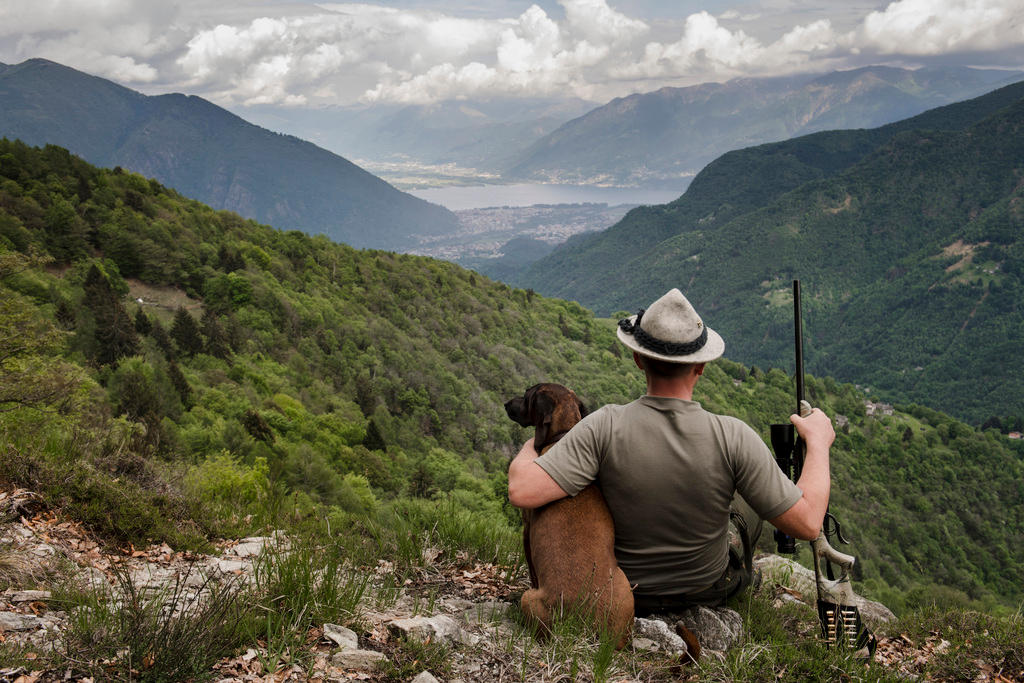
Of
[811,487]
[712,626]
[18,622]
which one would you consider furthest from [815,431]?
[18,622]

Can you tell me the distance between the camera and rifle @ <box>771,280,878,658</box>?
9.59ft

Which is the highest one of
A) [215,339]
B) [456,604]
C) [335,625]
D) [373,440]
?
[335,625]

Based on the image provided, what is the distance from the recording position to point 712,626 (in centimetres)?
314

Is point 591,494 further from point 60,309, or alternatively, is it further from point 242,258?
point 242,258

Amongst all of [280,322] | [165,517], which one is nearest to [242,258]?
[280,322]

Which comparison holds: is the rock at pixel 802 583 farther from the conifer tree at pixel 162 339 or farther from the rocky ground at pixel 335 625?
the conifer tree at pixel 162 339

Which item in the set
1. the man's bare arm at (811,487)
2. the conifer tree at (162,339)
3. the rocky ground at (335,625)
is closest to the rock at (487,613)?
the rocky ground at (335,625)

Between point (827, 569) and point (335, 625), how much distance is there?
2.63m

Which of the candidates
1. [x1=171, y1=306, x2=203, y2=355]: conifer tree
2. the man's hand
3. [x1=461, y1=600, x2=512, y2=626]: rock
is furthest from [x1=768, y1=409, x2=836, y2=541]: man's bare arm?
[x1=171, y1=306, x2=203, y2=355]: conifer tree

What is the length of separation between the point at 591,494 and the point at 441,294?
5527 centimetres

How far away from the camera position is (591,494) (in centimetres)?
283


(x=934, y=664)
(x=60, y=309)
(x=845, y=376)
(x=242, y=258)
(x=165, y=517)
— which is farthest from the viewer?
(x=845, y=376)

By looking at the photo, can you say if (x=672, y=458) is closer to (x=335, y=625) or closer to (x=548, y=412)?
(x=548, y=412)

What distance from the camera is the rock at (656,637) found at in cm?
288
